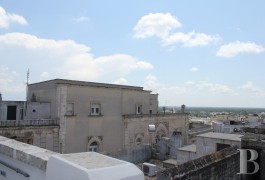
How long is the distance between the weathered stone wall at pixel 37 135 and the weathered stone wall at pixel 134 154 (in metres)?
5.71

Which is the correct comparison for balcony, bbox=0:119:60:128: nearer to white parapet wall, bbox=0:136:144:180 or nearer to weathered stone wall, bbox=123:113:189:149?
weathered stone wall, bbox=123:113:189:149

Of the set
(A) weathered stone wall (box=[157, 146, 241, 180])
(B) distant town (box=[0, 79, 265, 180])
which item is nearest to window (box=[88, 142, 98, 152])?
(B) distant town (box=[0, 79, 265, 180])

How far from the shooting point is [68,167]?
8.67 feet

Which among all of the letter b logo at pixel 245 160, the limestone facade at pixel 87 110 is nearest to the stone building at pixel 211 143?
the letter b logo at pixel 245 160

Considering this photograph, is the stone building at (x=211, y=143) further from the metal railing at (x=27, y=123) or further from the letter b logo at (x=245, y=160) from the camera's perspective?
the metal railing at (x=27, y=123)

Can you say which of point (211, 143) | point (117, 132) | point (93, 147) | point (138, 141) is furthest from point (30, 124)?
point (211, 143)

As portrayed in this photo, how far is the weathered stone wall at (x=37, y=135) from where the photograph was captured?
2103 centimetres

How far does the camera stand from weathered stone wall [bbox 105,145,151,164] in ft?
66.6

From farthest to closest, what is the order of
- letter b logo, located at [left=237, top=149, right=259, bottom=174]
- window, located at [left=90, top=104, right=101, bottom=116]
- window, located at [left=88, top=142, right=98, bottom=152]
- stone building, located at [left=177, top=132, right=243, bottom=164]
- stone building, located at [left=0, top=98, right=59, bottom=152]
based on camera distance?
window, located at [left=90, top=104, right=101, bottom=116] < window, located at [left=88, top=142, right=98, bottom=152] < stone building, located at [left=0, top=98, right=59, bottom=152] < stone building, located at [left=177, top=132, right=243, bottom=164] < letter b logo, located at [left=237, top=149, right=259, bottom=174]

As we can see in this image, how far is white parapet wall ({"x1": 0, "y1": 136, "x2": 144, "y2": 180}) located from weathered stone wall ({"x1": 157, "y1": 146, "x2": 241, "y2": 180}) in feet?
10.0

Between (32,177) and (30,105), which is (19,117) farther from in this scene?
(32,177)

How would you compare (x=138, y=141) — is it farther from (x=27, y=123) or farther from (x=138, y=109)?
(x=27, y=123)

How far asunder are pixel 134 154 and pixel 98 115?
7053 millimetres

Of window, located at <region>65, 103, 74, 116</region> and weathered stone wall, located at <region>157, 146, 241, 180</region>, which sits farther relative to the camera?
window, located at <region>65, 103, 74, 116</region>
